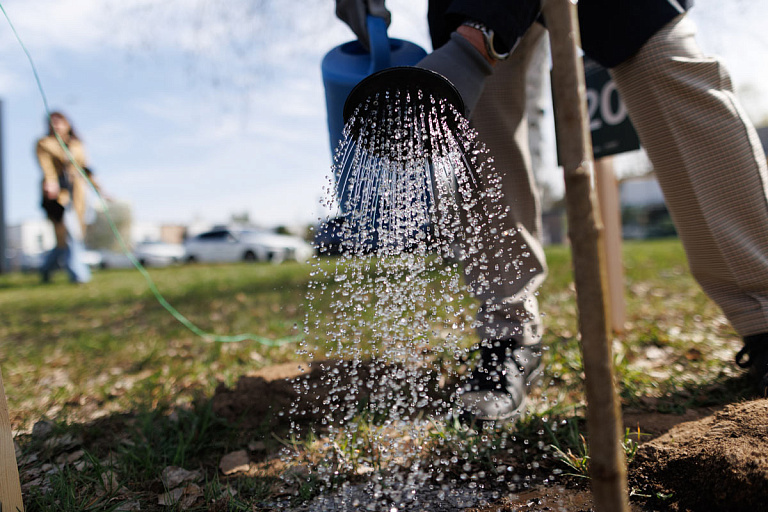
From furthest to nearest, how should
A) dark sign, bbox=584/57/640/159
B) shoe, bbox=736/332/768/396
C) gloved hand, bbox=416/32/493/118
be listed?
1. dark sign, bbox=584/57/640/159
2. shoe, bbox=736/332/768/396
3. gloved hand, bbox=416/32/493/118

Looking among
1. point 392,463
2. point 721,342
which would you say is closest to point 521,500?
point 392,463

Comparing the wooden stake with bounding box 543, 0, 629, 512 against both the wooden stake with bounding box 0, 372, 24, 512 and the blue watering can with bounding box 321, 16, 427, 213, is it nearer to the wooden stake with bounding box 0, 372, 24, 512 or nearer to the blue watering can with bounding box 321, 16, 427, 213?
the blue watering can with bounding box 321, 16, 427, 213

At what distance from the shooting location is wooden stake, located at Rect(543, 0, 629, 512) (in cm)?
74

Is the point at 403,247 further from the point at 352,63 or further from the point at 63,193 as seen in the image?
the point at 63,193

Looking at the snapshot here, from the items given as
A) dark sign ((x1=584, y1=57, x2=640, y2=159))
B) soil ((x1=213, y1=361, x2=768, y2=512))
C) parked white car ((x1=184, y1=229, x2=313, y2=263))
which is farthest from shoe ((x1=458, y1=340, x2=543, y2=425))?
parked white car ((x1=184, y1=229, x2=313, y2=263))

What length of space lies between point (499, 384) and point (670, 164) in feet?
3.06

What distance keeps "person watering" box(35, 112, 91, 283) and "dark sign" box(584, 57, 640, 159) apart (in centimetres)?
528

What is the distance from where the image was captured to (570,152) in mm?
746

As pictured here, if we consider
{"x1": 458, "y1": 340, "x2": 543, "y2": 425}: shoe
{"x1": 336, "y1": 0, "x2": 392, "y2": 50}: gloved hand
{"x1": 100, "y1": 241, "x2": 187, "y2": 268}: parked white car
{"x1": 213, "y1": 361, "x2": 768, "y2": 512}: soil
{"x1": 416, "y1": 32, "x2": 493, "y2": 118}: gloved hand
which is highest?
{"x1": 100, "y1": 241, "x2": 187, "y2": 268}: parked white car

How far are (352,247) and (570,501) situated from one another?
2.90 feet

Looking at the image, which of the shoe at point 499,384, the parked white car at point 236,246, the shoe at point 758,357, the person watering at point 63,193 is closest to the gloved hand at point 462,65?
the shoe at point 499,384

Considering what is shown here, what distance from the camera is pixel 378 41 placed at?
149 centimetres

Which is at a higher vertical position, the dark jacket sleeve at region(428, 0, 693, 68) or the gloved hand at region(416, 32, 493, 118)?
the dark jacket sleeve at region(428, 0, 693, 68)

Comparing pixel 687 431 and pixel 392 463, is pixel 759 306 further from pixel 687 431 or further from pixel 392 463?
pixel 392 463
